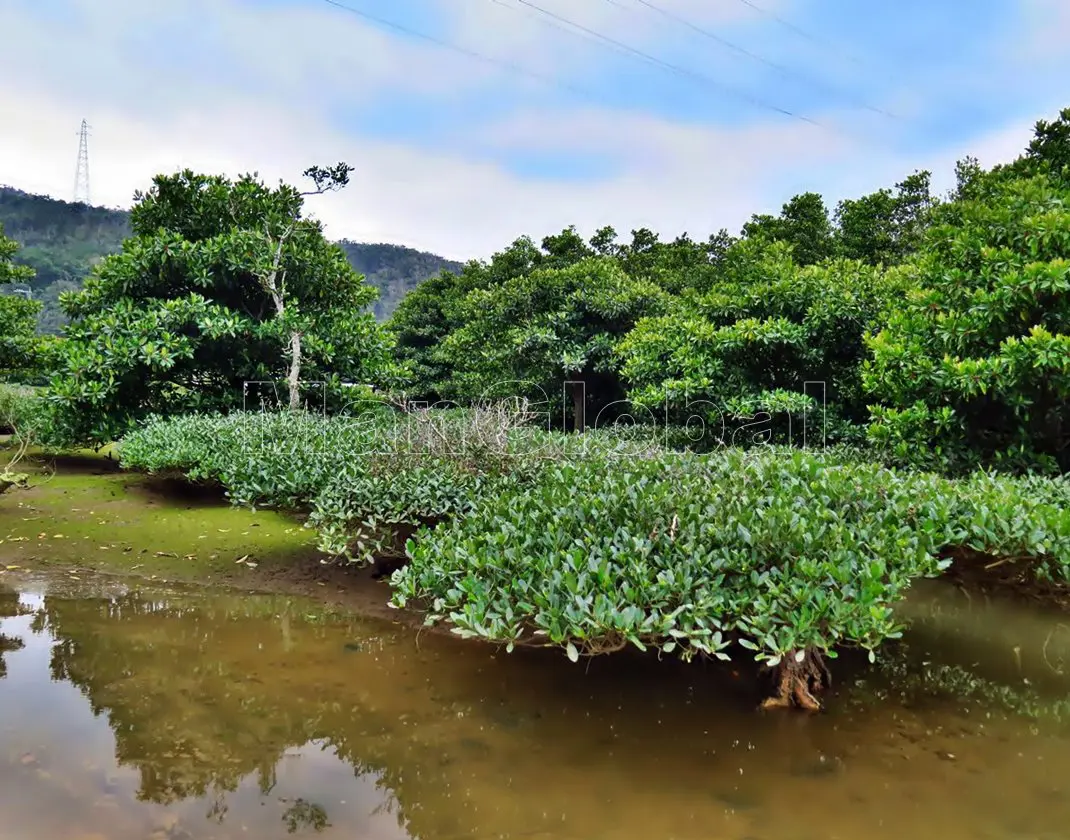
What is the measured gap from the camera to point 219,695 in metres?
3.55

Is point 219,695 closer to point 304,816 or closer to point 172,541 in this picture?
point 304,816

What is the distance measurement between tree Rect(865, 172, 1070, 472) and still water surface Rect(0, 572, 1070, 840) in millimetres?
1666

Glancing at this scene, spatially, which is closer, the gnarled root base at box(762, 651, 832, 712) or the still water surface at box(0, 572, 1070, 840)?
the still water surface at box(0, 572, 1070, 840)

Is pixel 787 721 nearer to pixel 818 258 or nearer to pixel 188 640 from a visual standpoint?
pixel 188 640

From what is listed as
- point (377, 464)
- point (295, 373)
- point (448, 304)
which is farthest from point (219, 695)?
point (448, 304)

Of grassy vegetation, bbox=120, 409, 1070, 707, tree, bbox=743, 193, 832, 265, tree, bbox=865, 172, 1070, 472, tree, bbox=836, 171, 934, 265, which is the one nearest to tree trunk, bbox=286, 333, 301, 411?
grassy vegetation, bbox=120, 409, 1070, 707

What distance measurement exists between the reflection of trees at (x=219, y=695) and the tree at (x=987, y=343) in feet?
15.2

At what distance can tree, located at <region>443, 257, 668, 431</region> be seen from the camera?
32.7ft

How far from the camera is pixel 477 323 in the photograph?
37.4ft

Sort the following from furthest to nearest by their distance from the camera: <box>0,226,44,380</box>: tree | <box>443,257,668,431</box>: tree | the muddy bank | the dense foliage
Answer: <box>0,226,44,380</box>: tree
<box>443,257,668,431</box>: tree
the muddy bank
the dense foliage

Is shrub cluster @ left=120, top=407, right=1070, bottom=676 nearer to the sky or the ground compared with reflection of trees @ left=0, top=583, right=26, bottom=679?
nearer to the sky

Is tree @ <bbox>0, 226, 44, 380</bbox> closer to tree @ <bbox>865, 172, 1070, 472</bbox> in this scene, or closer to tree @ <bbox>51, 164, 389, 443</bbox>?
tree @ <bbox>51, 164, 389, 443</bbox>

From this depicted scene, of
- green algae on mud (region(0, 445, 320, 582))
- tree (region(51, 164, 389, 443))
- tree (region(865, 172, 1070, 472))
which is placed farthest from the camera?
tree (region(51, 164, 389, 443))

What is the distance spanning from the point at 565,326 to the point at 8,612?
7.39 meters
